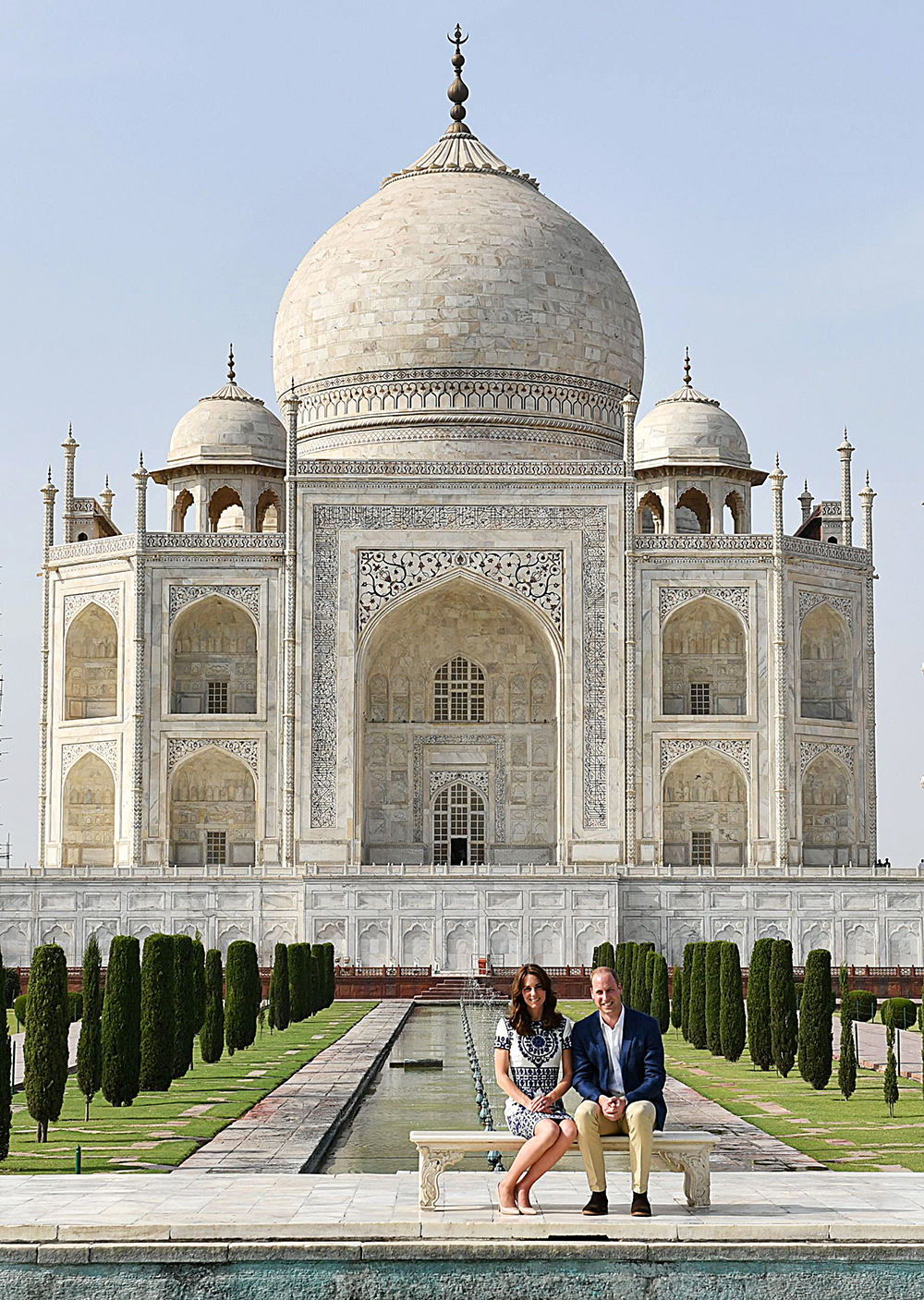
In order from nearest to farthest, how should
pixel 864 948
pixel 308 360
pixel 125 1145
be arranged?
1. pixel 125 1145
2. pixel 864 948
3. pixel 308 360

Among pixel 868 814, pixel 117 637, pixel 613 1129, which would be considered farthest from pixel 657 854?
pixel 613 1129

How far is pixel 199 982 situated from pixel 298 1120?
4636 mm

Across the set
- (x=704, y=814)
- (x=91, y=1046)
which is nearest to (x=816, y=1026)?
(x=91, y=1046)

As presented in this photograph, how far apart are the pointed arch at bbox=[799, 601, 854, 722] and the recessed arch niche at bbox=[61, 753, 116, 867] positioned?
11.0 metres

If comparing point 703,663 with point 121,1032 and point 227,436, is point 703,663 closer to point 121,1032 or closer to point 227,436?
point 227,436

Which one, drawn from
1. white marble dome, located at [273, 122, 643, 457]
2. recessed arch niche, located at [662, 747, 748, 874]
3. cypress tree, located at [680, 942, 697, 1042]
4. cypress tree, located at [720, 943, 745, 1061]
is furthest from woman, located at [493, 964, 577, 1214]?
white marble dome, located at [273, 122, 643, 457]

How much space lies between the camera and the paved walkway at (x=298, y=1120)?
932cm

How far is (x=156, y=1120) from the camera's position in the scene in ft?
37.1

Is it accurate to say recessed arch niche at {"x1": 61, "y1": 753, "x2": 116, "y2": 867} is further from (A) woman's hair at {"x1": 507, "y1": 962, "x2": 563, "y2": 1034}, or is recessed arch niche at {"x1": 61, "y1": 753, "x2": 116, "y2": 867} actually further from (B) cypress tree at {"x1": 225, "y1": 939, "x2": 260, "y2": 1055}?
(A) woman's hair at {"x1": 507, "y1": 962, "x2": 563, "y2": 1034}

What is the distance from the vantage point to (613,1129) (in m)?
7.25

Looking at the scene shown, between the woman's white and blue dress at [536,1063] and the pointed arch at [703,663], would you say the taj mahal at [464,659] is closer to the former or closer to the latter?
the pointed arch at [703,663]

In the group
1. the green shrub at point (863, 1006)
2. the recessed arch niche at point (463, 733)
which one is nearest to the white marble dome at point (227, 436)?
the recessed arch niche at point (463, 733)

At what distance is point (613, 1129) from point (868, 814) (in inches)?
918

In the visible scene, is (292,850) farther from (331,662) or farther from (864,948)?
(864,948)
